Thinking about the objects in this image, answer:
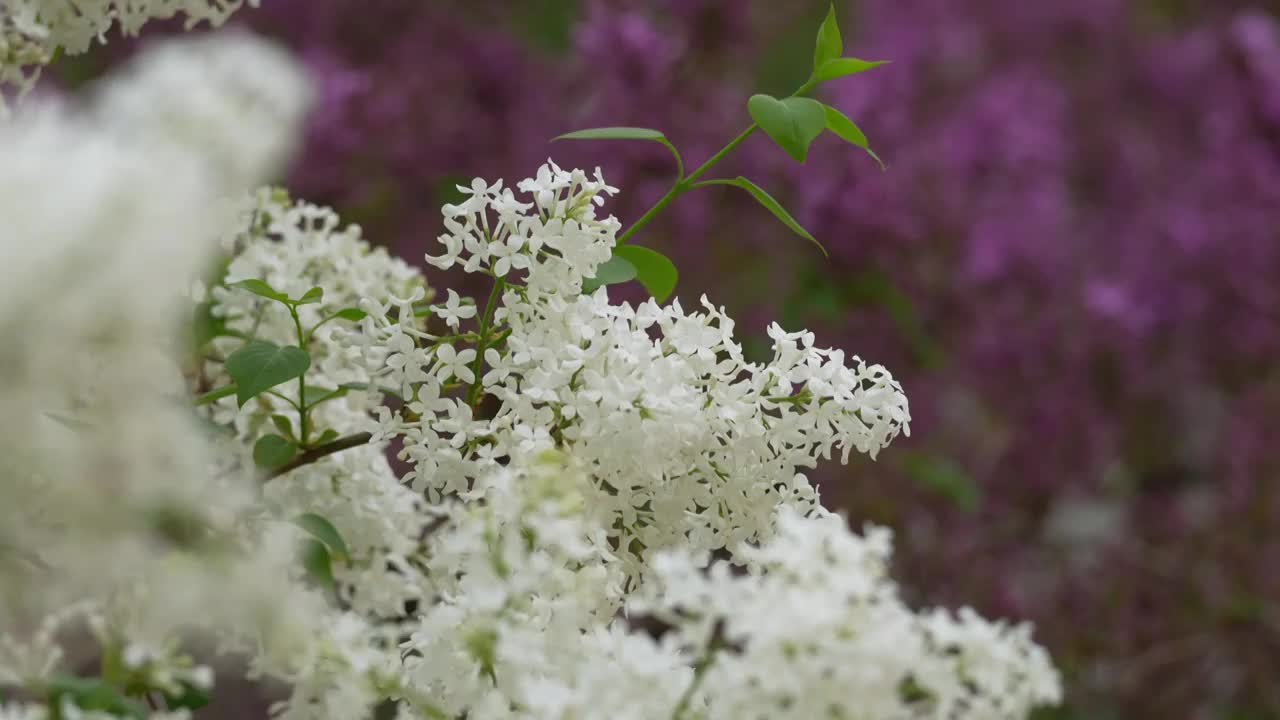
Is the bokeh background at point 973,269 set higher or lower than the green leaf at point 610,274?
higher

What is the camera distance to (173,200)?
0.28m

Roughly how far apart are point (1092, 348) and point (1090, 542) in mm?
371

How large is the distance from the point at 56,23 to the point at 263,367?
0.21 metres

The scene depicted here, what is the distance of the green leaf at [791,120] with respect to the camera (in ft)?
1.85

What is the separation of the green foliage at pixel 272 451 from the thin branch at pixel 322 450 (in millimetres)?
11

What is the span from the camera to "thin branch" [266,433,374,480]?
1.93 feet

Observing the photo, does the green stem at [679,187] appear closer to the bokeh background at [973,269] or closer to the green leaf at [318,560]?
the green leaf at [318,560]

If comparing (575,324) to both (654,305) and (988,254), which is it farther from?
(988,254)

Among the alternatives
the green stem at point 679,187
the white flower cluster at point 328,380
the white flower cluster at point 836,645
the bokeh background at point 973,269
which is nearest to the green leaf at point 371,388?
the white flower cluster at point 328,380

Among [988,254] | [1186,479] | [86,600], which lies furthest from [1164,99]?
[86,600]

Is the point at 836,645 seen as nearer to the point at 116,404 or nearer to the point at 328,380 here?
the point at 116,404

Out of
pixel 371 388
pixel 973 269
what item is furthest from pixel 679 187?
pixel 973 269

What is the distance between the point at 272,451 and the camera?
0.57m

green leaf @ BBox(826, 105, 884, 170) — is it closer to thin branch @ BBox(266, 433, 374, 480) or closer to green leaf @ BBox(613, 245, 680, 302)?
green leaf @ BBox(613, 245, 680, 302)
